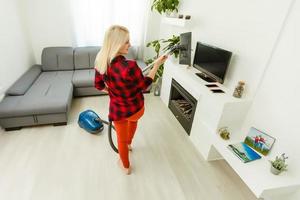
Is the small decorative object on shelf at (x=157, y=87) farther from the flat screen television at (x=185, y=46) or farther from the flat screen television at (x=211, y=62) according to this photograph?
the flat screen television at (x=185, y=46)

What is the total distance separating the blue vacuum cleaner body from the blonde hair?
1.10 metres

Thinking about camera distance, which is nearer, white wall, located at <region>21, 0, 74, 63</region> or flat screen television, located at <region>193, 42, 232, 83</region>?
flat screen television, located at <region>193, 42, 232, 83</region>

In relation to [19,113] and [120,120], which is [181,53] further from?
[19,113]

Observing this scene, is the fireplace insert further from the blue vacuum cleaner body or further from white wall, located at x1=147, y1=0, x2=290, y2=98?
the blue vacuum cleaner body

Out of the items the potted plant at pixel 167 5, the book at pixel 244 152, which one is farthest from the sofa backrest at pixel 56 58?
the book at pixel 244 152

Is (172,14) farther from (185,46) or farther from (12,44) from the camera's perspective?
(12,44)

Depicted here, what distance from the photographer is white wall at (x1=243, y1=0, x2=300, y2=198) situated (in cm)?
126

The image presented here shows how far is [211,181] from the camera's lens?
1708 mm

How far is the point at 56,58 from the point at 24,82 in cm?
80

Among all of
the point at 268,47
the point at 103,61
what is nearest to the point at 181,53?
the point at 268,47

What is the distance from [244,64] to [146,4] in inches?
93.3

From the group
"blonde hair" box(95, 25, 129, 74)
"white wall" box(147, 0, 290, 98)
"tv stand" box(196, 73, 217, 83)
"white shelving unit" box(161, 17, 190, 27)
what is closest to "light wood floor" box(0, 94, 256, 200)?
"tv stand" box(196, 73, 217, 83)

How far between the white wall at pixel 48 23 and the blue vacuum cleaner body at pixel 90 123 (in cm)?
185

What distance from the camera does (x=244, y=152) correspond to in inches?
59.2
